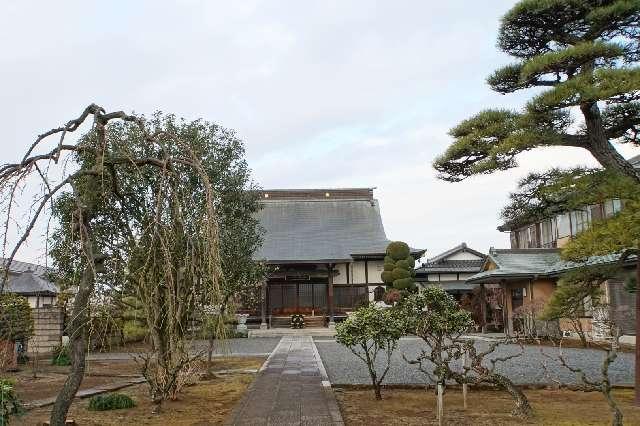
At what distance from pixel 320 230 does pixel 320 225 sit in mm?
691

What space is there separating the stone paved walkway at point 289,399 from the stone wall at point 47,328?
9846 millimetres

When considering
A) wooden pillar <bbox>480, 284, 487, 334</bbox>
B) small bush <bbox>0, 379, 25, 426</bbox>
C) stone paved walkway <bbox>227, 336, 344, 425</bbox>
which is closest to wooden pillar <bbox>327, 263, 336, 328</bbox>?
wooden pillar <bbox>480, 284, 487, 334</bbox>

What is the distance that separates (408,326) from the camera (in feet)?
27.2

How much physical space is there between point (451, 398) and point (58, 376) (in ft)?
31.0

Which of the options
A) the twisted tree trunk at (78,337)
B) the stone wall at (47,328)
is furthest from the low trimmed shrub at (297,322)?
the twisted tree trunk at (78,337)

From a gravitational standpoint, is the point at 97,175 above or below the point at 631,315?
above

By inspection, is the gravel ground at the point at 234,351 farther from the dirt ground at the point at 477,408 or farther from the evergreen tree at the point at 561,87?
the evergreen tree at the point at 561,87

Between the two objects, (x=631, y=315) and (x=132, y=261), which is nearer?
(x=132, y=261)

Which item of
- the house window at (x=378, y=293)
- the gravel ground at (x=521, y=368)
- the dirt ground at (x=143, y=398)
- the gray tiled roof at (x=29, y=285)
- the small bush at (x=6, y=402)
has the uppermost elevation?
the gray tiled roof at (x=29, y=285)

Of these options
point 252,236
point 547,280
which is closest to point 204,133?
point 252,236

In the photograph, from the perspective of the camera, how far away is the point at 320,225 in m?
35.7

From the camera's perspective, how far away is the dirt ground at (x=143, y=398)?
25.6ft

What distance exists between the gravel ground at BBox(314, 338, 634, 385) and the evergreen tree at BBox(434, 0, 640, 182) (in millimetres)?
3646

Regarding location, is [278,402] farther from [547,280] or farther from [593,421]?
[547,280]
